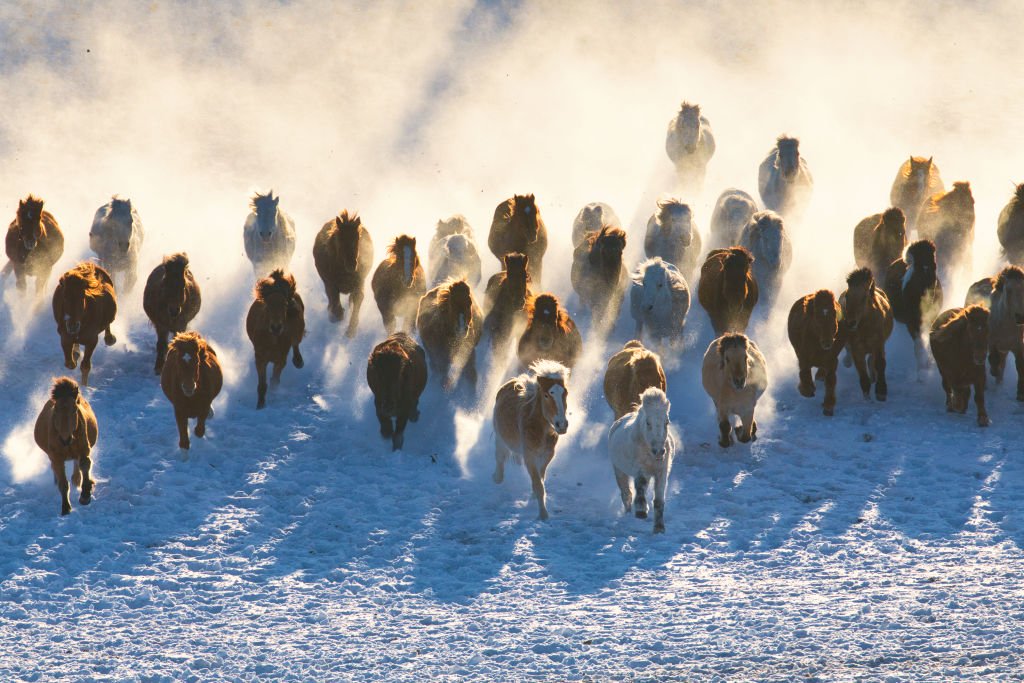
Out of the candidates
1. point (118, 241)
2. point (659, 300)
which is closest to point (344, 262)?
point (118, 241)

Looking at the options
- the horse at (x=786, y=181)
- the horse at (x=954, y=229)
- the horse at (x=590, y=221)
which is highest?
the horse at (x=786, y=181)

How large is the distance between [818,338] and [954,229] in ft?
16.2

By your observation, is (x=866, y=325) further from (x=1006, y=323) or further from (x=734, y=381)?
(x=734, y=381)

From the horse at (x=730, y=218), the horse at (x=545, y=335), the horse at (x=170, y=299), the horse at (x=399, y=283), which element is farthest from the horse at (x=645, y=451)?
the horse at (x=730, y=218)

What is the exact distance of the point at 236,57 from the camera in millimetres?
35969

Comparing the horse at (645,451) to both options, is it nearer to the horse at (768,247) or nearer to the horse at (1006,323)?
the horse at (1006,323)

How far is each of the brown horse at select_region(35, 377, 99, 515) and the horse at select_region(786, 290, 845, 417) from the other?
8.19 m

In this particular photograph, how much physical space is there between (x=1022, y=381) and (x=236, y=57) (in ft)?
83.7

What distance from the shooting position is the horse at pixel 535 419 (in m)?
13.1

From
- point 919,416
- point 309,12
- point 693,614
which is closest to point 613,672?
point 693,614

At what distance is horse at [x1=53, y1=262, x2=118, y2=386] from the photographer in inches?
624

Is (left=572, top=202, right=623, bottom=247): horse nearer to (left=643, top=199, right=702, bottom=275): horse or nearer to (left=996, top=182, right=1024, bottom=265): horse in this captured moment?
(left=643, top=199, right=702, bottom=275): horse

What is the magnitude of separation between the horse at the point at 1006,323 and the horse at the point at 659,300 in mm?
3758

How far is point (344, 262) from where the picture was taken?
17781mm
